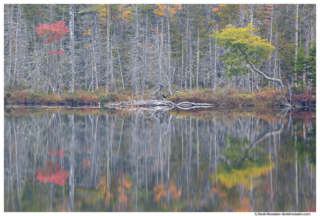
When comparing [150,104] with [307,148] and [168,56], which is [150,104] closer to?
[168,56]

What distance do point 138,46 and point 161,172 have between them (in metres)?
30.6

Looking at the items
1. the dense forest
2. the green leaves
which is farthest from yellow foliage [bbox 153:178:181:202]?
the dense forest

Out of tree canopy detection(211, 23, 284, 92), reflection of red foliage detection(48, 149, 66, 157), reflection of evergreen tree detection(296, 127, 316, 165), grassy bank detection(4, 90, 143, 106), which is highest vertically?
tree canopy detection(211, 23, 284, 92)

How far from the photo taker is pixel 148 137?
12.1 m

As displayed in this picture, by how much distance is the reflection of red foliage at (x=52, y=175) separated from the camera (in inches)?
277

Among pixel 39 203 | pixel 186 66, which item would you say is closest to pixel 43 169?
pixel 39 203

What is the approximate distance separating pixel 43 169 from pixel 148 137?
4.90 meters

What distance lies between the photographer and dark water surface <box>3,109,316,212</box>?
5.89 meters

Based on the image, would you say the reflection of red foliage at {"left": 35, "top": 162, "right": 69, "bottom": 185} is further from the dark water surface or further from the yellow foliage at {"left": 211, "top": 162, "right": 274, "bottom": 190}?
the yellow foliage at {"left": 211, "top": 162, "right": 274, "bottom": 190}

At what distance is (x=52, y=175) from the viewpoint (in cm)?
735

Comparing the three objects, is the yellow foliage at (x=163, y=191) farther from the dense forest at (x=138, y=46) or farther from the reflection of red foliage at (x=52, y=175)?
the dense forest at (x=138, y=46)

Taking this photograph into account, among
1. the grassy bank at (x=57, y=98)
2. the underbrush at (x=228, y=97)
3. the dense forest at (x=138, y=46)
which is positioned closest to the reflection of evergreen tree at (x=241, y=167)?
the underbrush at (x=228, y=97)

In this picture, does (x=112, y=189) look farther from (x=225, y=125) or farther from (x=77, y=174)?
(x=225, y=125)

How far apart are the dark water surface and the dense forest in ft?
63.1
